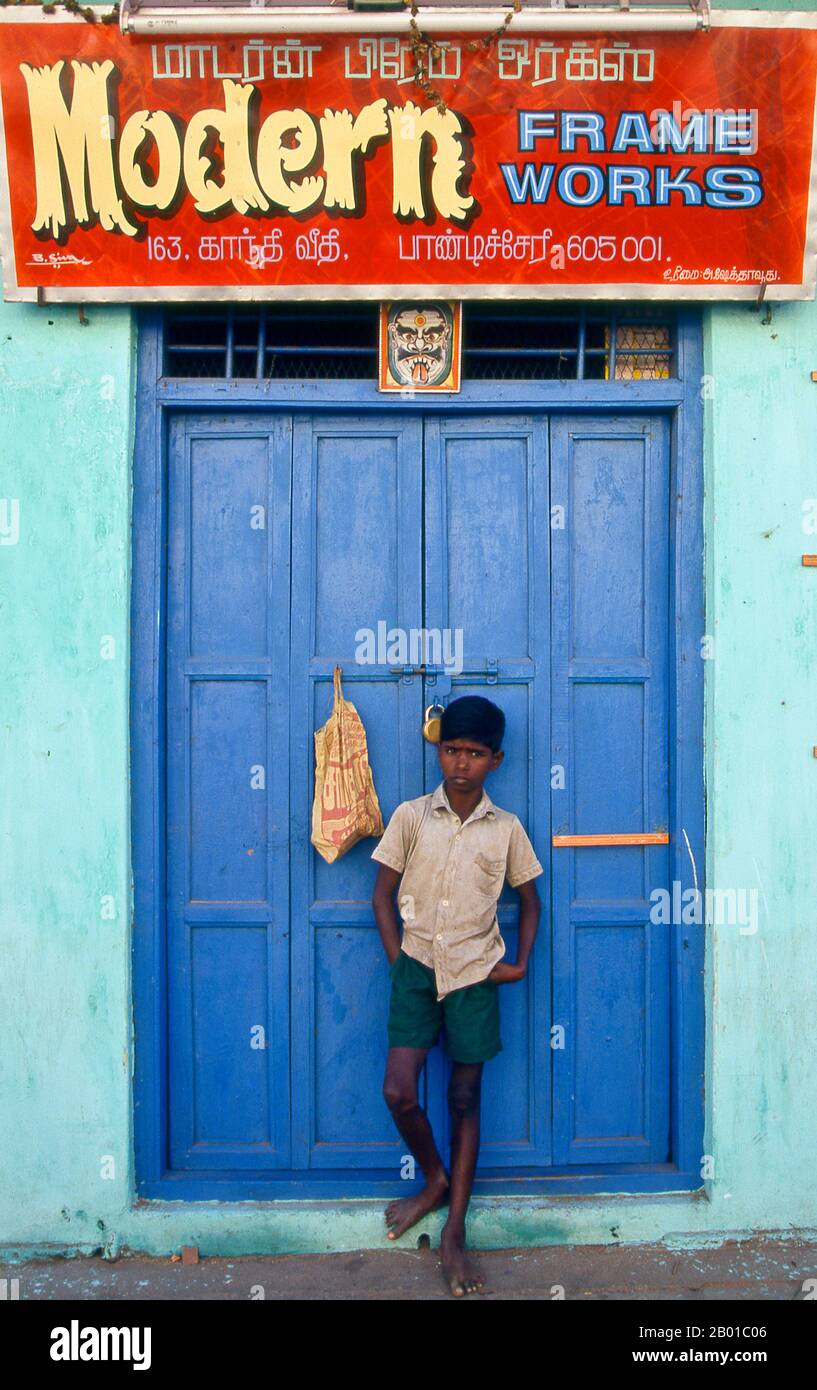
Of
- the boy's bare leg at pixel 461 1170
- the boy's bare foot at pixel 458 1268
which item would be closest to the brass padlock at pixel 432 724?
the boy's bare leg at pixel 461 1170

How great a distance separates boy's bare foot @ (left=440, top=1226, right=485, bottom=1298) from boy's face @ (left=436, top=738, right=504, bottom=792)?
146 cm

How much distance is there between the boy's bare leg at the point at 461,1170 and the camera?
3279mm

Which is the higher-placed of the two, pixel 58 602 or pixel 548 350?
pixel 548 350

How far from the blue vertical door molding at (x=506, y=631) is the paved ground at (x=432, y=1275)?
352mm

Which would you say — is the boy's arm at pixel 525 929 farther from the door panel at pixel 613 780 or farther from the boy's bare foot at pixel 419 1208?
the boy's bare foot at pixel 419 1208

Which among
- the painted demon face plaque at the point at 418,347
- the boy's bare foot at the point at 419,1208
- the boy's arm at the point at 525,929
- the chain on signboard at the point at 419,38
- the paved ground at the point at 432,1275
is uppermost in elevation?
the chain on signboard at the point at 419,38

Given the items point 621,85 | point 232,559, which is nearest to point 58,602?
point 232,559

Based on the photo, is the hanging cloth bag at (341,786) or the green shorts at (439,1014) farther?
the hanging cloth bag at (341,786)

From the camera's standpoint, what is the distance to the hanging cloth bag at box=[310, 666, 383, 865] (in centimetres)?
353

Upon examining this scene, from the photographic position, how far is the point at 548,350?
3.65 meters

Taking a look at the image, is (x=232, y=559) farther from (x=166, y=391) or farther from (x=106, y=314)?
(x=106, y=314)

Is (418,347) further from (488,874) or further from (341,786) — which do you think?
(488,874)
